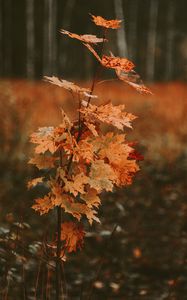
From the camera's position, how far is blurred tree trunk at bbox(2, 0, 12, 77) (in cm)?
2388

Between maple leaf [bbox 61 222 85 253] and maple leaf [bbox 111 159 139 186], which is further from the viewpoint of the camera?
maple leaf [bbox 61 222 85 253]

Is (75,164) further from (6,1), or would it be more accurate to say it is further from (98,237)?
(6,1)

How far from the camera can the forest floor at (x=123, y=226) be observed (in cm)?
354

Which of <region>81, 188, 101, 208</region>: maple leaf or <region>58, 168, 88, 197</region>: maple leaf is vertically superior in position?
<region>58, 168, 88, 197</region>: maple leaf

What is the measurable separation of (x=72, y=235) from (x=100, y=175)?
34cm

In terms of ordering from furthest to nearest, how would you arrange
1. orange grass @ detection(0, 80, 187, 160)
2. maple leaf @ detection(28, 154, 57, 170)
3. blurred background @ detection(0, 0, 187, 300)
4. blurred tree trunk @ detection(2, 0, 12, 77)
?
blurred tree trunk @ detection(2, 0, 12, 77), orange grass @ detection(0, 80, 187, 160), blurred background @ detection(0, 0, 187, 300), maple leaf @ detection(28, 154, 57, 170)

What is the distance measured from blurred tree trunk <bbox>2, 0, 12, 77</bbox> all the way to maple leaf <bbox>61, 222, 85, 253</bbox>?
23.1 meters

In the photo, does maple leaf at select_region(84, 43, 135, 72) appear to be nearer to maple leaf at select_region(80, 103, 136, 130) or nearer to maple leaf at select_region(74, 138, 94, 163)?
maple leaf at select_region(80, 103, 136, 130)

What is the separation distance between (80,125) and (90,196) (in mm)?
263

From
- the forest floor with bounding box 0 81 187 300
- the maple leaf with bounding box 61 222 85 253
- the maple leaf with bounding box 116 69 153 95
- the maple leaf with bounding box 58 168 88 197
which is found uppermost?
the maple leaf with bounding box 116 69 153 95

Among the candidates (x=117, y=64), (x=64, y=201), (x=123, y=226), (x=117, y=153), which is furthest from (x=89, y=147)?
(x=123, y=226)

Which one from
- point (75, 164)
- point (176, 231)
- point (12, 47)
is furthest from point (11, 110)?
point (12, 47)

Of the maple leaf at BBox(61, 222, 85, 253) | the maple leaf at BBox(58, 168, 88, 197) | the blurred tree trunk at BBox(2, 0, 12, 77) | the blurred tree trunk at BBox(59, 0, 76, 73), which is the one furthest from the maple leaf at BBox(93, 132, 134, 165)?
the blurred tree trunk at BBox(59, 0, 76, 73)

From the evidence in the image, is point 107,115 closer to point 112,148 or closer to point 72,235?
point 112,148
